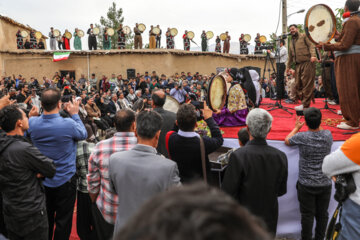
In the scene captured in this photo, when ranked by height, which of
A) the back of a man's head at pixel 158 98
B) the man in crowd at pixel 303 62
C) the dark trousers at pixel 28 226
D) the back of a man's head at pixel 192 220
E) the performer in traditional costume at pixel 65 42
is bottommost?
the dark trousers at pixel 28 226

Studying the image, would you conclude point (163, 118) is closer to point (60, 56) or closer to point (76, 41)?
point (60, 56)

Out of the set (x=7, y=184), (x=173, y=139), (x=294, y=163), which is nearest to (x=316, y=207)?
(x=294, y=163)

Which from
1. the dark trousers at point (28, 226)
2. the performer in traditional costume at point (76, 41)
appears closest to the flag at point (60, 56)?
the performer in traditional costume at point (76, 41)

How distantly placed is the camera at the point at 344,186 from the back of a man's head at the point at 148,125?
1.46 meters

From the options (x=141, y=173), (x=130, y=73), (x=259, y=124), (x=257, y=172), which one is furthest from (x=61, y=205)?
(x=130, y=73)

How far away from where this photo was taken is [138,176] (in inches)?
76.2

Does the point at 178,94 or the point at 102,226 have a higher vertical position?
the point at 178,94

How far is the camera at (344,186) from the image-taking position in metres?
2.17

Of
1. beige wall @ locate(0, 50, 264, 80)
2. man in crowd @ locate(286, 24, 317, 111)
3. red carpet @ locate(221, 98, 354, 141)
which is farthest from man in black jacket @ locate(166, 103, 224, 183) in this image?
beige wall @ locate(0, 50, 264, 80)

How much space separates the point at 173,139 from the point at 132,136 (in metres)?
0.40

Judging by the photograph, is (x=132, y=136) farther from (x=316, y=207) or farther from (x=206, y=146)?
(x=316, y=207)

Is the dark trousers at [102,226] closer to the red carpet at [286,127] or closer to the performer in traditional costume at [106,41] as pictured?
the red carpet at [286,127]

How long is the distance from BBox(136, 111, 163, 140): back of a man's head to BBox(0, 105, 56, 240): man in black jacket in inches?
41.5

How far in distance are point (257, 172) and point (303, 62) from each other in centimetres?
498
